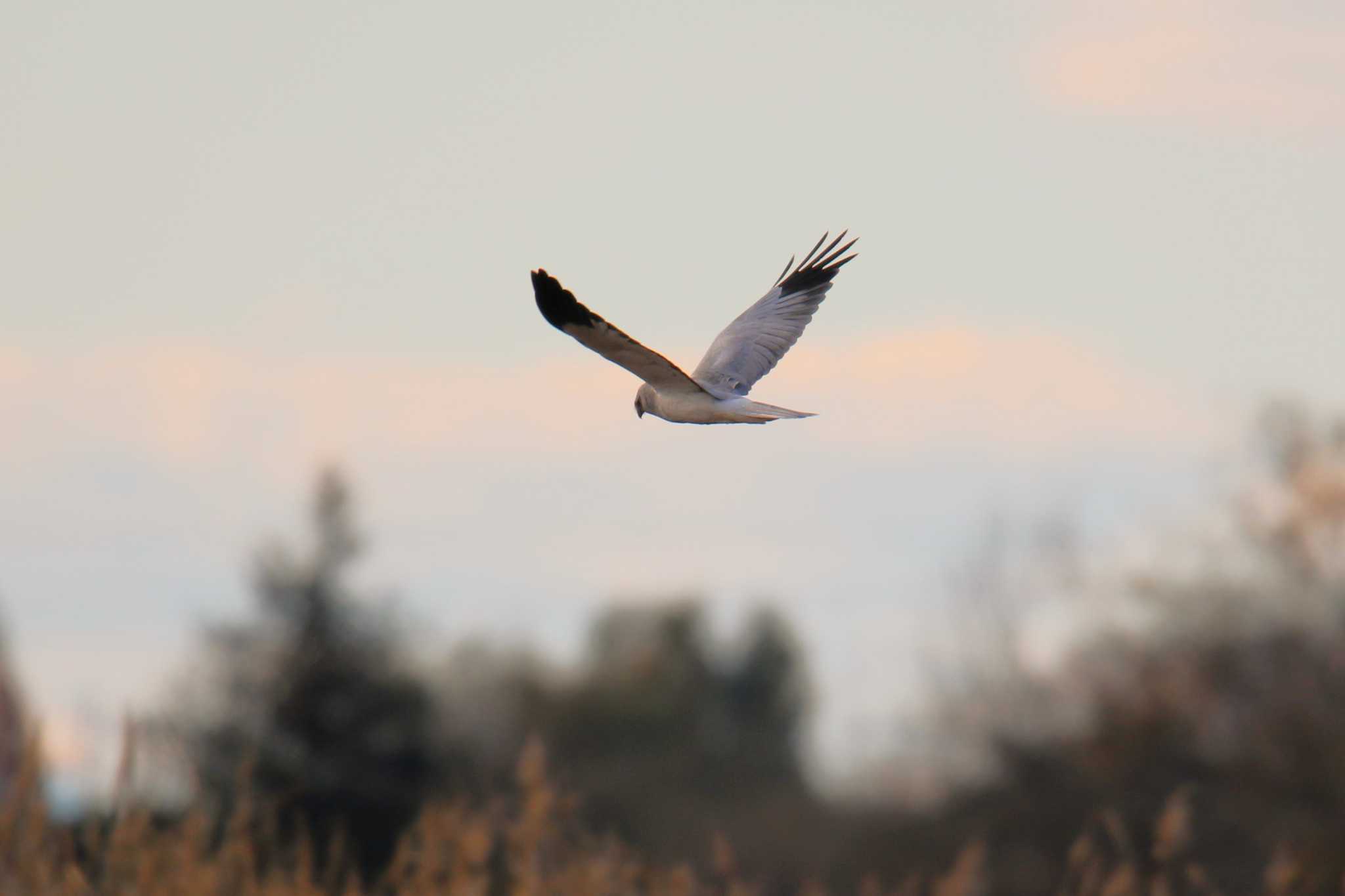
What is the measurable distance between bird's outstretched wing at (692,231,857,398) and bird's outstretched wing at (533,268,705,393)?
3.63 ft

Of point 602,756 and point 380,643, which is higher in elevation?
point 380,643

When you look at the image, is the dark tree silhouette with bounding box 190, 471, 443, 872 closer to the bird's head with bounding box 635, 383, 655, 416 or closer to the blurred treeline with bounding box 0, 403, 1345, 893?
the blurred treeline with bounding box 0, 403, 1345, 893

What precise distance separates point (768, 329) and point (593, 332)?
116 inches

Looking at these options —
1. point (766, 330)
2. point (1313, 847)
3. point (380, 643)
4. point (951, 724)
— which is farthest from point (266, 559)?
point (766, 330)

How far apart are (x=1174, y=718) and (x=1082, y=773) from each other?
3.82 metres

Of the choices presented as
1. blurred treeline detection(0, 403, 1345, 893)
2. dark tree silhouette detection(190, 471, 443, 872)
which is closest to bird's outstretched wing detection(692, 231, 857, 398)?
blurred treeline detection(0, 403, 1345, 893)

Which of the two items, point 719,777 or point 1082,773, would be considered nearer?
point 1082,773

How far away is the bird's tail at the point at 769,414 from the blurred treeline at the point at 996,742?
11.5 m

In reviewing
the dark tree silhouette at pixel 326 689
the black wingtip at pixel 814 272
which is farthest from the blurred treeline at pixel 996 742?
the black wingtip at pixel 814 272

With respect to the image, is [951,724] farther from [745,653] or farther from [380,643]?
[745,653]

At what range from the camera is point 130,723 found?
6316mm

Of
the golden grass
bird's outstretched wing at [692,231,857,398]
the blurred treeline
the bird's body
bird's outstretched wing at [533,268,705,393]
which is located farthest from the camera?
the blurred treeline

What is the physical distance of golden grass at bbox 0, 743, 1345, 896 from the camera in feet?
21.8

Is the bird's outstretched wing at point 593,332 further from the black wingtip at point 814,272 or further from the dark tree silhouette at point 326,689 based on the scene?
the dark tree silhouette at point 326,689
